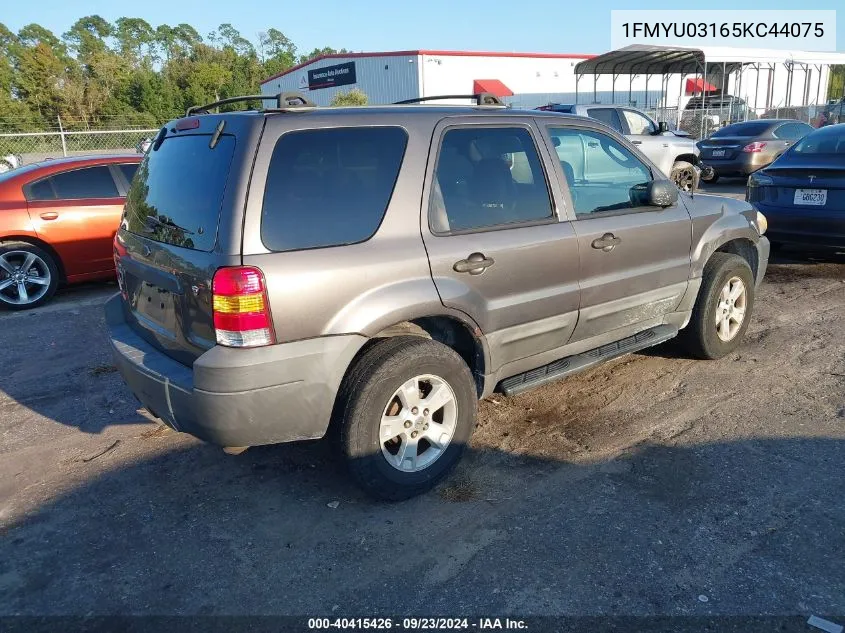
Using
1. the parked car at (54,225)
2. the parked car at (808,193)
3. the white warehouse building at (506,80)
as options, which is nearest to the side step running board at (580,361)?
the parked car at (808,193)

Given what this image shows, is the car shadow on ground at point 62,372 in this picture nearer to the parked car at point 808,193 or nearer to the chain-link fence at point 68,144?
the parked car at point 808,193

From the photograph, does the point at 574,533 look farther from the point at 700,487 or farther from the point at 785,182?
the point at 785,182

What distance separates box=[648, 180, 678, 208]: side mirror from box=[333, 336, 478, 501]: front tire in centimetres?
174

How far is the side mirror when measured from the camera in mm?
4180

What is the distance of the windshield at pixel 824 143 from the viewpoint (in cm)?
746

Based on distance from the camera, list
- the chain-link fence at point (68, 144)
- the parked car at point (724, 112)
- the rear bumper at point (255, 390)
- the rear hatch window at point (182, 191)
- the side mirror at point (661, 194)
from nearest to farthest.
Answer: the rear bumper at point (255, 390)
the rear hatch window at point (182, 191)
the side mirror at point (661, 194)
the chain-link fence at point (68, 144)
the parked car at point (724, 112)

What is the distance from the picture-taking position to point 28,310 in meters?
7.05

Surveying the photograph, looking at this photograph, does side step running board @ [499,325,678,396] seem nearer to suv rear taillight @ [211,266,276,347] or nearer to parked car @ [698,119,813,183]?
suv rear taillight @ [211,266,276,347]

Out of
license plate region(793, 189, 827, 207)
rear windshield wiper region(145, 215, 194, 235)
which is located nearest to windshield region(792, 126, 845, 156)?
license plate region(793, 189, 827, 207)

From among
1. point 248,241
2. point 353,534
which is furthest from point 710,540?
point 248,241

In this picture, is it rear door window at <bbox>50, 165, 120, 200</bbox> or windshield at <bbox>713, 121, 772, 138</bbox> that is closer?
rear door window at <bbox>50, 165, 120, 200</bbox>

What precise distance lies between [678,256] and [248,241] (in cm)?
296

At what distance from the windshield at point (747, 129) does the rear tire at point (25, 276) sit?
47.6ft

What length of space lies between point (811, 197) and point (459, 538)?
6.10 metres
